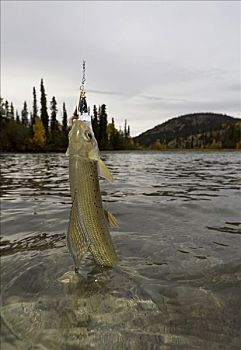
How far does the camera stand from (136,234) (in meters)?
6.93

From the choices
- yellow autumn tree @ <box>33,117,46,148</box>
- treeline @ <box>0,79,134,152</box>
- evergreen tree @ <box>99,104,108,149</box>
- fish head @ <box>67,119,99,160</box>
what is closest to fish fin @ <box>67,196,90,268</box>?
fish head @ <box>67,119,99,160</box>

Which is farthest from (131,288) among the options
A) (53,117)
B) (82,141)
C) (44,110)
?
(53,117)

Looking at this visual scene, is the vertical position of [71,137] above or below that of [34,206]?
above


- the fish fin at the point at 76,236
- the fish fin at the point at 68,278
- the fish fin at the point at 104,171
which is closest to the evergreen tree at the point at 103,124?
the fish fin at the point at 68,278

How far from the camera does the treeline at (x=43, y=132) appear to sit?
9950 cm

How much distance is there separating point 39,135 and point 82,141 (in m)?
108

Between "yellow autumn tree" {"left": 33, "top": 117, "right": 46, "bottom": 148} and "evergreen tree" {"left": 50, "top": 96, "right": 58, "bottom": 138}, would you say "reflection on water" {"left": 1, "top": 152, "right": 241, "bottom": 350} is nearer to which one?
"yellow autumn tree" {"left": 33, "top": 117, "right": 46, "bottom": 148}

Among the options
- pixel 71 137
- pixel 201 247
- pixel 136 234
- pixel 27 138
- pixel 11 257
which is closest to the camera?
pixel 71 137

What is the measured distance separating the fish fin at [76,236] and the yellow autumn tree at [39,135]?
105764 millimetres

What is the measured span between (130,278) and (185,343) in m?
1.49

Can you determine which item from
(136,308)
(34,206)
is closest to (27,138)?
(34,206)

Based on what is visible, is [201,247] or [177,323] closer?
[177,323]

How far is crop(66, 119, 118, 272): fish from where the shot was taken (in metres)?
3.30

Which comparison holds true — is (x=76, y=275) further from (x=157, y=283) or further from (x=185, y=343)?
(x=185, y=343)
